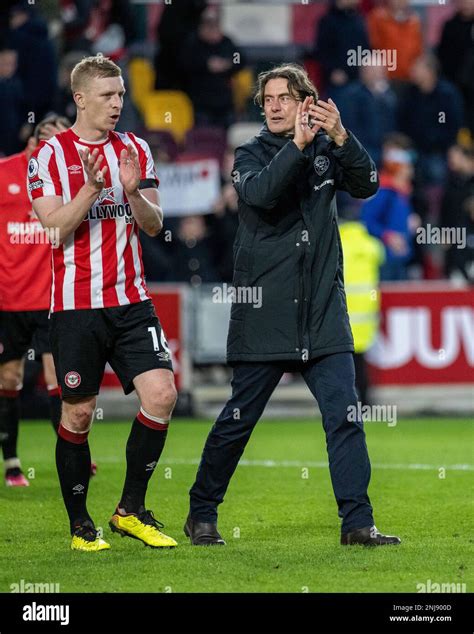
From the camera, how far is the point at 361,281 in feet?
46.2

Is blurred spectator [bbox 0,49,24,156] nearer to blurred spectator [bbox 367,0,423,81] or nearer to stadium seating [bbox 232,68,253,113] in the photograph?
stadium seating [bbox 232,68,253,113]

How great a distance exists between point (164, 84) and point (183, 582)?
42.6 ft

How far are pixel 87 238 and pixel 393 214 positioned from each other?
378 inches

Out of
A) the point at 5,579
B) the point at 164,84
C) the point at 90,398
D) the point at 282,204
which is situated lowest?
the point at 5,579

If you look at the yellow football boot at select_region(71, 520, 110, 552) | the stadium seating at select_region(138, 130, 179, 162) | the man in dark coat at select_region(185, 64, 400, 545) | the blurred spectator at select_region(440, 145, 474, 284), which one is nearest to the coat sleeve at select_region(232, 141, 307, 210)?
the man in dark coat at select_region(185, 64, 400, 545)

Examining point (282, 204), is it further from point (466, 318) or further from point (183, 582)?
point (466, 318)

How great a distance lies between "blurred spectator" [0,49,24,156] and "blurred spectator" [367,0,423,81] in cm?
494

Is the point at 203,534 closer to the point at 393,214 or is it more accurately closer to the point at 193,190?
the point at 393,214

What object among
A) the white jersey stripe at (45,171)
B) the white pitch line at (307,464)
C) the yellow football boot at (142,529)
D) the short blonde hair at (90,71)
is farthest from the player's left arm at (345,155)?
the white pitch line at (307,464)

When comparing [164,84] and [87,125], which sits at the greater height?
[164,84]

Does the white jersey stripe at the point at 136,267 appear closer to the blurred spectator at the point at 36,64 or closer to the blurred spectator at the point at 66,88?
the blurred spectator at the point at 66,88

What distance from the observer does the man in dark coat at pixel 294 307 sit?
6.96 meters
